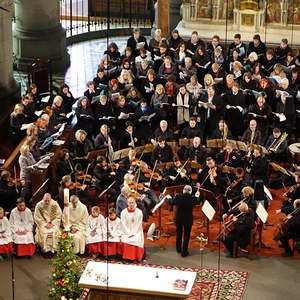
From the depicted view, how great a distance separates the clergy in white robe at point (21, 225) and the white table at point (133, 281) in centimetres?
213

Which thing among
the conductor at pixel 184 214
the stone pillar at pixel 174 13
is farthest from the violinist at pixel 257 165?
the stone pillar at pixel 174 13

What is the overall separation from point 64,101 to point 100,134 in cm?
149

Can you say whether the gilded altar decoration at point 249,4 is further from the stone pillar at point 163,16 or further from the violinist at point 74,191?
the violinist at point 74,191

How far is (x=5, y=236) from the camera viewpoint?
1714 centimetres

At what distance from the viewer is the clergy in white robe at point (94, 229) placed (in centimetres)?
1716

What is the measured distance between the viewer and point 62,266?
15586 mm

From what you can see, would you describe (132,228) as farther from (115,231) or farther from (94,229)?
(94,229)

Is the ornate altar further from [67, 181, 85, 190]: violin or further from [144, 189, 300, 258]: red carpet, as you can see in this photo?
[67, 181, 85, 190]: violin

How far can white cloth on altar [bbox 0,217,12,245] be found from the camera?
1706 centimetres

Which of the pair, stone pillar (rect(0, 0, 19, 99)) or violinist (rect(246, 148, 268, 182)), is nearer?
violinist (rect(246, 148, 268, 182))

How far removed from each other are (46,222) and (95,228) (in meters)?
0.81

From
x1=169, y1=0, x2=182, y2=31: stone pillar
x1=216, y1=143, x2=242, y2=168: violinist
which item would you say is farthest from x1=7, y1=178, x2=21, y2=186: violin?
x1=169, y1=0, x2=182, y2=31: stone pillar

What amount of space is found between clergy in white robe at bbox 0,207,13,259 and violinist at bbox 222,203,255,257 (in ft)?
11.0

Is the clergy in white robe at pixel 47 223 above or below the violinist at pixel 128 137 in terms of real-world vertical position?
below
